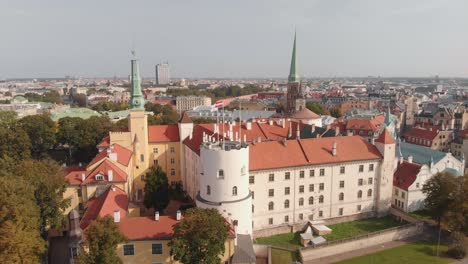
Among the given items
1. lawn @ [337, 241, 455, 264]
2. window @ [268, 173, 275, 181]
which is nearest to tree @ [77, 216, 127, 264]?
window @ [268, 173, 275, 181]

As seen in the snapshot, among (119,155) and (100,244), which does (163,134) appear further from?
(100,244)

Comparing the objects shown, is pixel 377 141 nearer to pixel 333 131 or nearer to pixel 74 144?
pixel 333 131

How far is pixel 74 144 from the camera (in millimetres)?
84688

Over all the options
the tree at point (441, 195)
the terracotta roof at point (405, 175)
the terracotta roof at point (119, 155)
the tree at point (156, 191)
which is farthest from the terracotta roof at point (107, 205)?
the terracotta roof at point (405, 175)

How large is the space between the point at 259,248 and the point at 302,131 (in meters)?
34.7

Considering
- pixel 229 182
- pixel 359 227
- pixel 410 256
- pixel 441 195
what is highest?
pixel 229 182

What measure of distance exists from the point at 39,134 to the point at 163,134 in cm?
3175

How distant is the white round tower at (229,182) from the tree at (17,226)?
63.2 ft

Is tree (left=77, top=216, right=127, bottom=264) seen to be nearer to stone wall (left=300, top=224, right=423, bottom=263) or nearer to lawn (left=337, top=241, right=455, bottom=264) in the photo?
stone wall (left=300, top=224, right=423, bottom=263)

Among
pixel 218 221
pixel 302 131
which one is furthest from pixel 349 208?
pixel 218 221

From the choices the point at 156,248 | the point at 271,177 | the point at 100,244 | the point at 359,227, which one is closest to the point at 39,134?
the point at 271,177

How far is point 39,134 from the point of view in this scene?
8088cm

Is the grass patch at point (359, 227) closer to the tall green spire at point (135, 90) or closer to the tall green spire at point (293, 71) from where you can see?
the tall green spire at point (135, 90)

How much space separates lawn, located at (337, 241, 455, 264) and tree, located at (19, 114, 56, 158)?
65.8 meters
